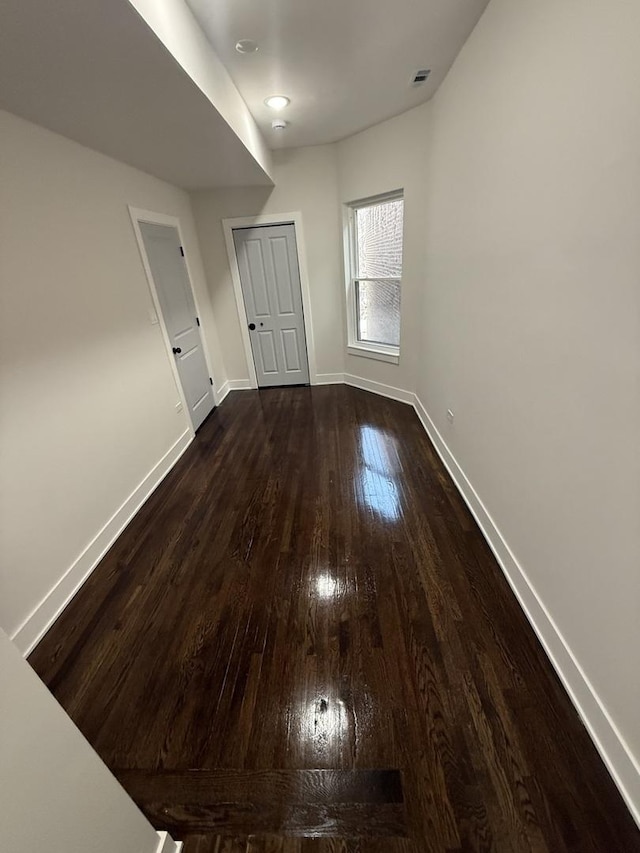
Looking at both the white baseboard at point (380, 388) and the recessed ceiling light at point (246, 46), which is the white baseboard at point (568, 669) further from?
the recessed ceiling light at point (246, 46)

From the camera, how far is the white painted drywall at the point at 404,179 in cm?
283

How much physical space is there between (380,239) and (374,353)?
46.4 inches

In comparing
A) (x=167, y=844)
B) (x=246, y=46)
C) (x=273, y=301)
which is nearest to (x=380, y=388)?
(x=273, y=301)

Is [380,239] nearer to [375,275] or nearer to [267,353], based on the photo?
[375,275]

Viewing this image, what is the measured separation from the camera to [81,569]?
194 cm

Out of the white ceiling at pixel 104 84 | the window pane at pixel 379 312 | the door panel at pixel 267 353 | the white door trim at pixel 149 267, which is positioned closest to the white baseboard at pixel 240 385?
the door panel at pixel 267 353

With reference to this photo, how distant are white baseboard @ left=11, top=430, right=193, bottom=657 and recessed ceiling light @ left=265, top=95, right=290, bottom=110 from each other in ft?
9.28

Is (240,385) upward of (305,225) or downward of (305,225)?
downward

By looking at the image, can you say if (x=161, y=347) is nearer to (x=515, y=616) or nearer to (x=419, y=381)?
(x=419, y=381)

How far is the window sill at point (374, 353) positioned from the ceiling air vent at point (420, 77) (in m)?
2.08

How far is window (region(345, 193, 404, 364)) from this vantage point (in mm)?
3408

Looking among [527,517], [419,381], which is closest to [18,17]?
[527,517]

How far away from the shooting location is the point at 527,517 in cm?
155

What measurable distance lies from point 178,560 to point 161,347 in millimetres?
1894
